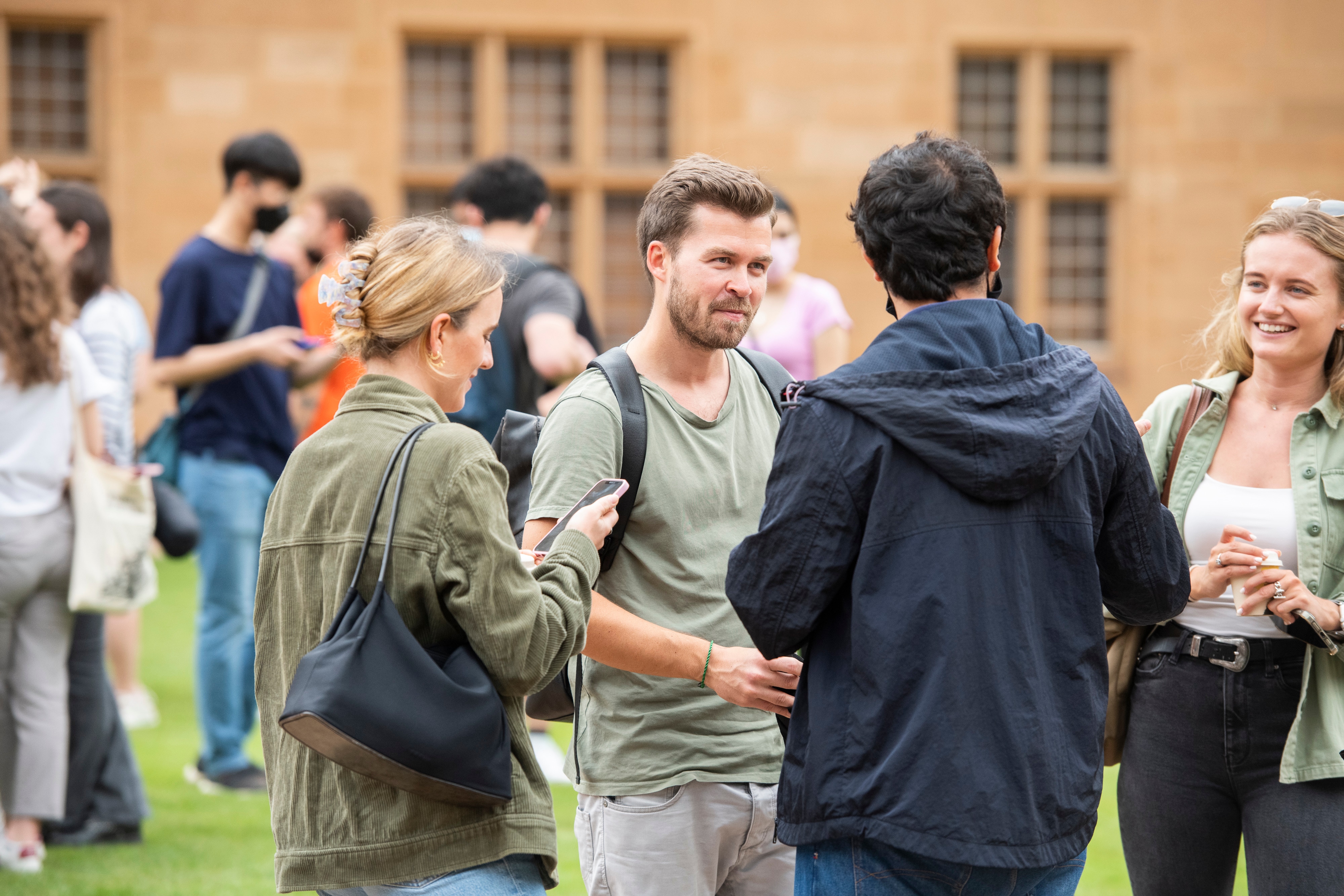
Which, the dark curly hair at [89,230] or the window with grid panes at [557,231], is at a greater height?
the window with grid panes at [557,231]

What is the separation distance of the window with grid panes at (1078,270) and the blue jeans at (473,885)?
36.7 ft

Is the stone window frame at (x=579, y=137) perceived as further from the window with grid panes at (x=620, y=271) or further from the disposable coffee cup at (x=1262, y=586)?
the disposable coffee cup at (x=1262, y=586)

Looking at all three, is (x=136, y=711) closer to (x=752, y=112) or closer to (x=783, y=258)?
(x=783, y=258)

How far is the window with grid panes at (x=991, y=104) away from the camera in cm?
1234

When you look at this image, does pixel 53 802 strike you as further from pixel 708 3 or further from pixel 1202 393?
pixel 708 3

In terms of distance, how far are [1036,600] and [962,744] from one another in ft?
0.78

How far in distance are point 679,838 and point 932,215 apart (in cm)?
116

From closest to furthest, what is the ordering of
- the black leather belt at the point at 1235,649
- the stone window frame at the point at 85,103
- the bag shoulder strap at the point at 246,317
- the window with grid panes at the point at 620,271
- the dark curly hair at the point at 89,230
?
1. the black leather belt at the point at 1235,649
2. the dark curly hair at the point at 89,230
3. the bag shoulder strap at the point at 246,317
4. the stone window frame at the point at 85,103
5. the window with grid panes at the point at 620,271

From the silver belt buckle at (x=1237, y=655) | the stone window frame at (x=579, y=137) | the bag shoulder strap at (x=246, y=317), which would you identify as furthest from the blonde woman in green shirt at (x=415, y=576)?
the stone window frame at (x=579, y=137)

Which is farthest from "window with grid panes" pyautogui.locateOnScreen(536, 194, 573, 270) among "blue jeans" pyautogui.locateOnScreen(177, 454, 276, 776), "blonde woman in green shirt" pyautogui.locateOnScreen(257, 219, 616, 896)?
"blonde woman in green shirt" pyautogui.locateOnScreen(257, 219, 616, 896)

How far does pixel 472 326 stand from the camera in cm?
221

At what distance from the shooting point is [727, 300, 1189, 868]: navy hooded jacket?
188 centimetres

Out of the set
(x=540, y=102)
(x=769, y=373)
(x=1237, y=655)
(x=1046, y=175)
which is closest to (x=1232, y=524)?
(x=1237, y=655)

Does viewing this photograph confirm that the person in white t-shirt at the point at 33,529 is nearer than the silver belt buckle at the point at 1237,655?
No
